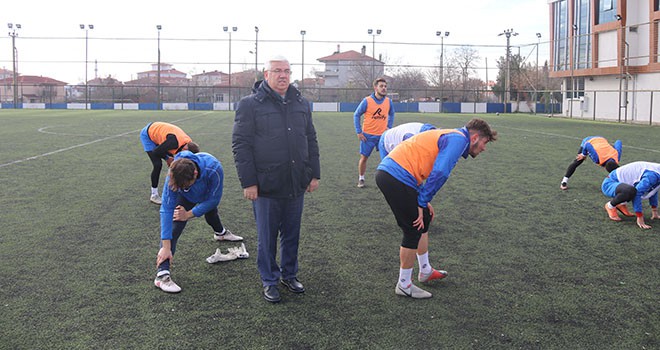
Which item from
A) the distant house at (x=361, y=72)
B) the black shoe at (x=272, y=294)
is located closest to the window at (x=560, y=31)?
the distant house at (x=361, y=72)

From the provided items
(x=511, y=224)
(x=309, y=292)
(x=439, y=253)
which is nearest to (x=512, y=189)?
(x=511, y=224)

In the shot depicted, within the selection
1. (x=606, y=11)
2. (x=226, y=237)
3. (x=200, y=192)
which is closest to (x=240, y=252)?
(x=226, y=237)

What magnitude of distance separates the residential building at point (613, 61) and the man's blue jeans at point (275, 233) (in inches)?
1165

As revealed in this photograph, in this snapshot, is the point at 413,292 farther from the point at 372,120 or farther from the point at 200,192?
the point at 372,120

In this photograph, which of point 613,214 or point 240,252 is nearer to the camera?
point 240,252

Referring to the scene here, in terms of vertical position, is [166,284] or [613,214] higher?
[613,214]

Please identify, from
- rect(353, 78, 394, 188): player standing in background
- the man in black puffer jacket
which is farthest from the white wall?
the man in black puffer jacket

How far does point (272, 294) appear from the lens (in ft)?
14.8

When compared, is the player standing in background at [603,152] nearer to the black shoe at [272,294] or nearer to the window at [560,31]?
the black shoe at [272,294]

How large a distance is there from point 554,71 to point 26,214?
4254 centimetres

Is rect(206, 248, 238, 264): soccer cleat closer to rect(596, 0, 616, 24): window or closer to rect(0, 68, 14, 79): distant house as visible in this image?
rect(596, 0, 616, 24): window

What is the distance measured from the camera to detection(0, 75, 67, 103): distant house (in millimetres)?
55375

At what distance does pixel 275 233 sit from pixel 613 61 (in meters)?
37.2

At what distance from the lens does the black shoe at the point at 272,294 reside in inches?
175
